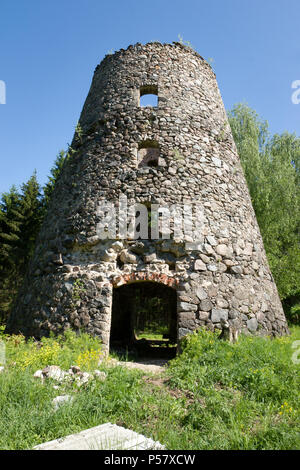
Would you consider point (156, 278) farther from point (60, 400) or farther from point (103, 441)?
point (103, 441)

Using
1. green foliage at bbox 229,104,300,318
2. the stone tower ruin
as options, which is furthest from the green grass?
green foliage at bbox 229,104,300,318

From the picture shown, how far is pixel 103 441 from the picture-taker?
242cm

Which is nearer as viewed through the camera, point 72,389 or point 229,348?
point 72,389

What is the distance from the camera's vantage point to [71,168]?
7.58 meters

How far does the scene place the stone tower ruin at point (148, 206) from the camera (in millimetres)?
5781

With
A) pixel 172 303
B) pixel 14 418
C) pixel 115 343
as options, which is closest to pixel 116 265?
pixel 14 418

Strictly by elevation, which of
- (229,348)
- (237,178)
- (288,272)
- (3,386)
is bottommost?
(3,386)

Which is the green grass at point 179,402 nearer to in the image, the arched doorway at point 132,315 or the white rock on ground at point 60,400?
the white rock on ground at point 60,400

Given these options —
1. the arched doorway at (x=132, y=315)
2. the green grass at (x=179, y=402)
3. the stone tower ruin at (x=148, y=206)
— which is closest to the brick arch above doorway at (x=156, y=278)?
A: the stone tower ruin at (x=148, y=206)

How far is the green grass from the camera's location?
8.54ft

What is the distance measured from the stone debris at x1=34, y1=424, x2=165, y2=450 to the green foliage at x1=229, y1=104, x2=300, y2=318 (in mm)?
10034
